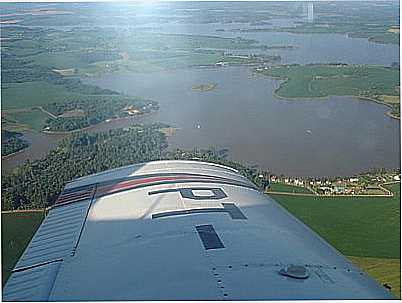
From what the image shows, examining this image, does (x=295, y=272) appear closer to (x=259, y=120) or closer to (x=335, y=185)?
(x=335, y=185)

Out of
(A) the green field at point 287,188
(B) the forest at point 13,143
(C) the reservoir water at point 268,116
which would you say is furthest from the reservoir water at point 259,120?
(B) the forest at point 13,143

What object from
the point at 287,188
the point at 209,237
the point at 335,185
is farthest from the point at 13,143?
the point at 335,185

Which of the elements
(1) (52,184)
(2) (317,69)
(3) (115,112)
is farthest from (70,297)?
(2) (317,69)

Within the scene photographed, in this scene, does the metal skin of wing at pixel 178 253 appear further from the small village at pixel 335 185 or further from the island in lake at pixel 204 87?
the island in lake at pixel 204 87

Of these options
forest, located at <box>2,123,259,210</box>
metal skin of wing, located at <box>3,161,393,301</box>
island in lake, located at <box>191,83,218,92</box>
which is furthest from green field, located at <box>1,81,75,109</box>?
metal skin of wing, located at <box>3,161,393,301</box>

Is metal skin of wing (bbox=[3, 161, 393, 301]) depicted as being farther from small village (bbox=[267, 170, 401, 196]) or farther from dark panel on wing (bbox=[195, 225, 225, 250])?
small village (bbox=[267, 170, 401, 196])

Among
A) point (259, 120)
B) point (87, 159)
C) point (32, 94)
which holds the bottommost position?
point (87, 159)
